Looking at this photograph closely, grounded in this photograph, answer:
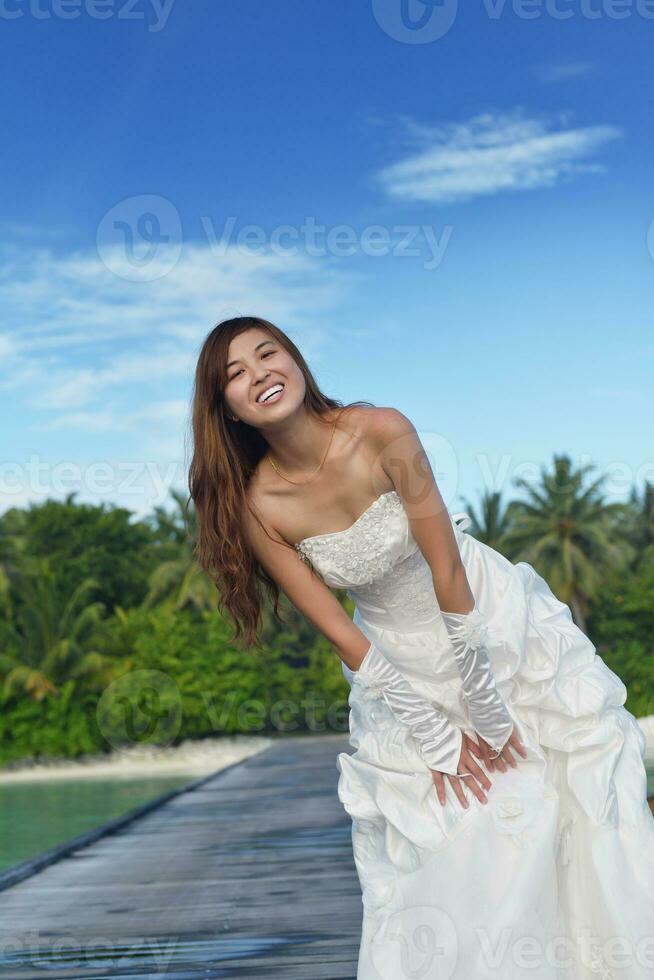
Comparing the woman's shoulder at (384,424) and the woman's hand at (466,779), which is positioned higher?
the woman's shoulder at (384,424)

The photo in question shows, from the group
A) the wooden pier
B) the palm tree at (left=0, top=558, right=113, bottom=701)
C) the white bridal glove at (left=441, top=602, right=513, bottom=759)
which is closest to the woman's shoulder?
the white bridal glove at (left=441, top=602, right=513, bottom=759)

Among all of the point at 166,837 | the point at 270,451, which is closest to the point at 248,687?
the point at 166,837

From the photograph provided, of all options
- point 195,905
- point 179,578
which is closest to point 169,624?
point 179,578

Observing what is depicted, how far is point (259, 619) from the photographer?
11.6 feet

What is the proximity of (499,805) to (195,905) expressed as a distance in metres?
3.63

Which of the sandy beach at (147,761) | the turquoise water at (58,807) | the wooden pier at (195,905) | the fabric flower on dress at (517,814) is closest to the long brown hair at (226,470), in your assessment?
the fabric flower on dress at (517,814)

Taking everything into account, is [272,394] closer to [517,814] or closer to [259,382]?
[259,382]

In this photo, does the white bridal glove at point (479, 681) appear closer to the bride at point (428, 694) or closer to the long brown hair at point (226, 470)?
the bride at point (428, 694)

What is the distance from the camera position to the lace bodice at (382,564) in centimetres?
326

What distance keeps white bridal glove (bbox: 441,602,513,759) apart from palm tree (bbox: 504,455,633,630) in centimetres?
3802

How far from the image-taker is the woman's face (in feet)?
9.97

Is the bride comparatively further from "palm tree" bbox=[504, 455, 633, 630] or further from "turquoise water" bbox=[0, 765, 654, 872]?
"palm tree" bbox=[504, 455, 633, 630]

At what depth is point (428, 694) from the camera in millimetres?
3287

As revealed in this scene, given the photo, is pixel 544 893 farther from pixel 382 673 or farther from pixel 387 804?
pixel 382 673
